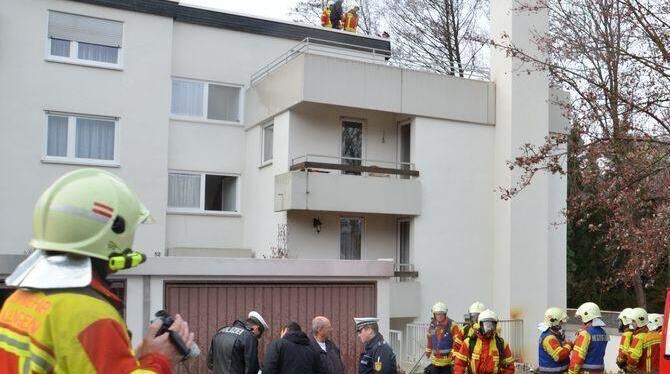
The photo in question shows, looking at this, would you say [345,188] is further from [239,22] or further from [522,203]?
[239,22]

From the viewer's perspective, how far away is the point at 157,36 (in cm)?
2192

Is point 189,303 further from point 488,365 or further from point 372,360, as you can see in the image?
point 488,365

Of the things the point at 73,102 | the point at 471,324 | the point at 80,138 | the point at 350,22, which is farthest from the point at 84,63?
the point at 471,324

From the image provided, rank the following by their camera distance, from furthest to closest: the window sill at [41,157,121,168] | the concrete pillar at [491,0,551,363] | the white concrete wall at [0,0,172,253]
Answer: the concrete pillar at [491,0,551,363] < the window sill at [41,157,121,168] < the white concrete wall at [0,0,172,253]

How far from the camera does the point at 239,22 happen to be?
23297 mm

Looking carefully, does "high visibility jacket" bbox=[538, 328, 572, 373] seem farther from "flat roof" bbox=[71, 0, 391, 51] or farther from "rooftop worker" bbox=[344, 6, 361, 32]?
"rooftop worker" bbox=[344, 6, 361, 32]

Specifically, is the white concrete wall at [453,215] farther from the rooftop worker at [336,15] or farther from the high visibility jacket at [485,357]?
the high visibility jacket at [485,357]

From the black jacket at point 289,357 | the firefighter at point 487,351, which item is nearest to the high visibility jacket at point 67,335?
the black jacket at point 289,357

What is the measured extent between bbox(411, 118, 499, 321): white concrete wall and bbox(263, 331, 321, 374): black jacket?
515 inches

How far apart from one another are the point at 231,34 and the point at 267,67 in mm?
1412

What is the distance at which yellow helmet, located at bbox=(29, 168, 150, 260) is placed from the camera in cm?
278

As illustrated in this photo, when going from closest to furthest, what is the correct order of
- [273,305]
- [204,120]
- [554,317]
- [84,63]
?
1. [554,317]
2. [273,305]
3. [84,63]
4. [204,120]

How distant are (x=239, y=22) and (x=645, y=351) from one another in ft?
49.5

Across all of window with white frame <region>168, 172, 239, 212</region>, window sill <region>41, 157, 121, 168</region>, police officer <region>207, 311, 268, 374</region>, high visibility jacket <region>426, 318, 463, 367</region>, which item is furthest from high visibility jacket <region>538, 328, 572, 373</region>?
window sill <region>41, 157, 121, 168</region>
